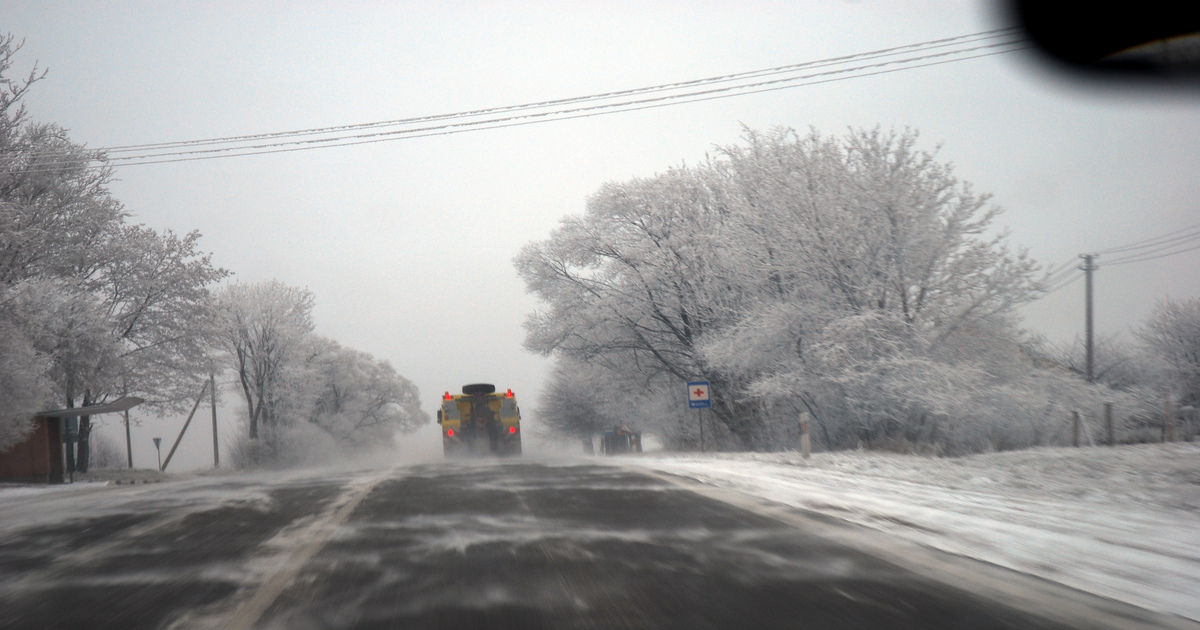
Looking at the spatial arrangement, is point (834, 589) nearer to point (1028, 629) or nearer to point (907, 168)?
point (1028, 629)

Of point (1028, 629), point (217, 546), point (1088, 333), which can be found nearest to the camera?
point (1028, 629)

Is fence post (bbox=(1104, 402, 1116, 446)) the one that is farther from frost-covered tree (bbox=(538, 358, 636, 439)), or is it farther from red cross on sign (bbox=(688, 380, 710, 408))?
frost-covered tree (bbox=(538, 358, 636, 439))

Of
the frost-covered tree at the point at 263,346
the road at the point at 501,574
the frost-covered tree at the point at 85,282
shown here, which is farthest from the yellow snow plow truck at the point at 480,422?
the road at the point at 501,574

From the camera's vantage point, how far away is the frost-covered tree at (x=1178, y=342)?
3941cm

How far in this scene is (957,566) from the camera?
4754 millimetres

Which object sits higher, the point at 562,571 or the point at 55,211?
the point at 55,211

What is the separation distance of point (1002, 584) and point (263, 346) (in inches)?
2003

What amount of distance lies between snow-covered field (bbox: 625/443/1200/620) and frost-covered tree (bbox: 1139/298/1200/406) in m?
31.5

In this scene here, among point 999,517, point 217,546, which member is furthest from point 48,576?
point 999,517

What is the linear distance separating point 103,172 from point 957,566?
31.5 m

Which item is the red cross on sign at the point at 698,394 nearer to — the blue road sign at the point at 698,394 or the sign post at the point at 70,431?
the blue road sign at the point at 698,394

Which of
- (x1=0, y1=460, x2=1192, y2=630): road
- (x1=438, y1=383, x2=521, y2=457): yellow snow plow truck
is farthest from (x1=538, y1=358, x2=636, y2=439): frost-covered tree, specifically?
(x1=0, y1=460, x2=1192, y2=630): road

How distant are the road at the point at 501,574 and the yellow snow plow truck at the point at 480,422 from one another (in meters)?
25.3

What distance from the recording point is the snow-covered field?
4.51 m
